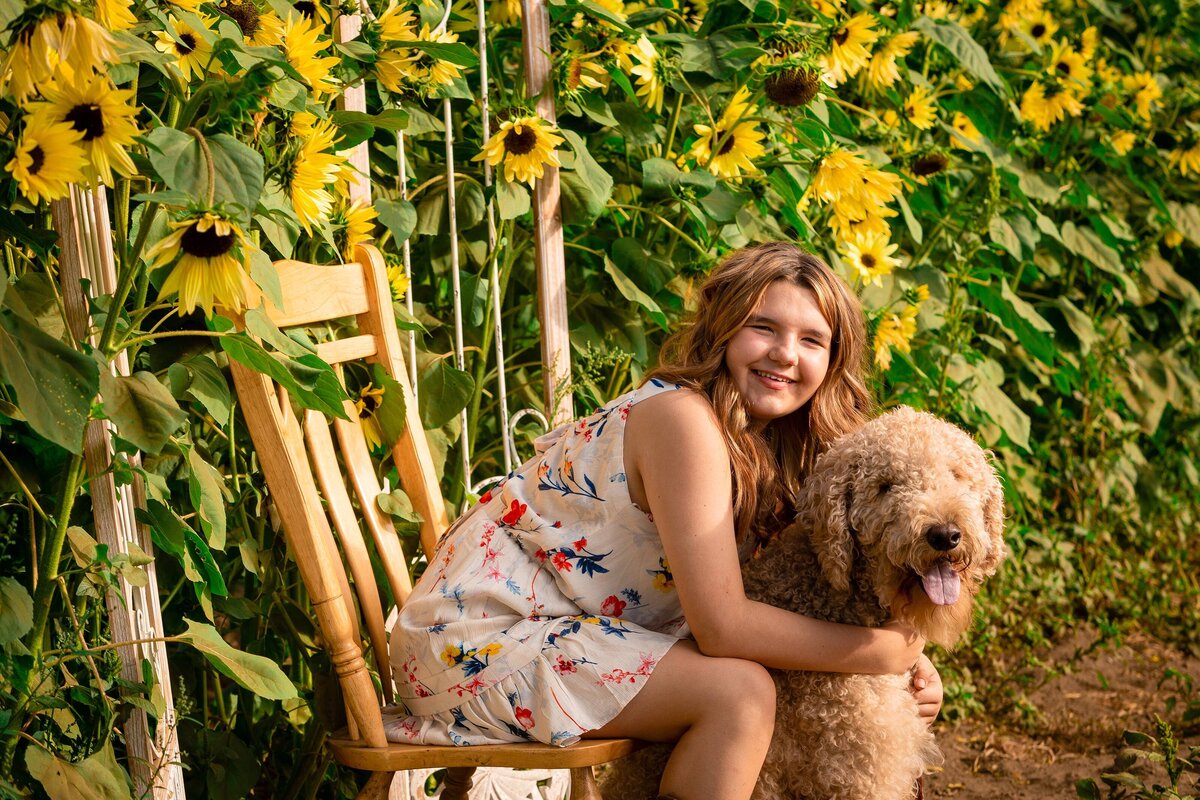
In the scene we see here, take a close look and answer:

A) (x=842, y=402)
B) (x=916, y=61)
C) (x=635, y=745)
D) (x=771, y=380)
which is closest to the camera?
(x=635, y=745)

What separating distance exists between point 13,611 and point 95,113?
0.70 m

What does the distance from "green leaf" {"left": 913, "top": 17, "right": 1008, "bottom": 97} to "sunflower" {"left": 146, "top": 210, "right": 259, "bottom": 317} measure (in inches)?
88.5

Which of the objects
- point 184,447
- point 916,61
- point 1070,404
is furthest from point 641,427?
point 1070,404

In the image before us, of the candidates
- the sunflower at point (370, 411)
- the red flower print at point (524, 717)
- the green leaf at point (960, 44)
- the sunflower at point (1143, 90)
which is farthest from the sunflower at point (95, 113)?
the sunflower at point (1143, 90)

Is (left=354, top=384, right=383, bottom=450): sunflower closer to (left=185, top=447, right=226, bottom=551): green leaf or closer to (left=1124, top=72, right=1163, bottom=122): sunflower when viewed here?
(left=185, top=447, right=226, bottom=551): green leaf

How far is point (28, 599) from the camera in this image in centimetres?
171

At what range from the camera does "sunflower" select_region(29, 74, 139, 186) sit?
148 cm

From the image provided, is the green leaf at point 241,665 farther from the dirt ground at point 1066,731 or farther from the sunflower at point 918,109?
the sunflower at point 918,109

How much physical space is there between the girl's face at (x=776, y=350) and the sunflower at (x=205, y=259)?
0.89 m

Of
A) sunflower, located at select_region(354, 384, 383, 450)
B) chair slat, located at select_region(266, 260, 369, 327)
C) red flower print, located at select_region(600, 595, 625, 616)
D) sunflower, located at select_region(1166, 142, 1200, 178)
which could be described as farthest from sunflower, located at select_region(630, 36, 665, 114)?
sunflower, located at select_region(1166, 142, 1200, 178)

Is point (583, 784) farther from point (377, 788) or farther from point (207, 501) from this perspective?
point (207, 501)

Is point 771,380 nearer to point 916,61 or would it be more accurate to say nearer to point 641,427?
point 641,427

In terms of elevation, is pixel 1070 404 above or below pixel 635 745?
below

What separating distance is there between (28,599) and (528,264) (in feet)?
4.80
